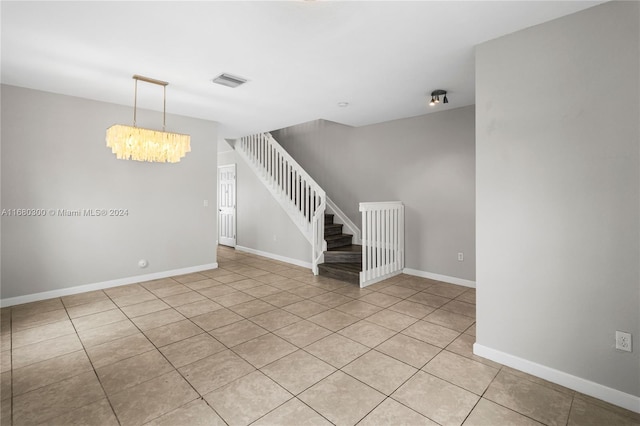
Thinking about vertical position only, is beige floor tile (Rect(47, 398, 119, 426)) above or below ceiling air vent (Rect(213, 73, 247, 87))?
below

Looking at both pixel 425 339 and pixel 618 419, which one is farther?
pixel 425 339

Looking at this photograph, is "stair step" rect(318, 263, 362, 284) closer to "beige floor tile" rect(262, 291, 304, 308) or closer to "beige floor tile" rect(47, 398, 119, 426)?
"beige floor tile" rect(262, 291, 304, 308)

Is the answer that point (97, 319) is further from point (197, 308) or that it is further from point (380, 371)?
point (380, 371)

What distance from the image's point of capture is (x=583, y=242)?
2.11m

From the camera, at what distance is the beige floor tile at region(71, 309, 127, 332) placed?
10.3 feet

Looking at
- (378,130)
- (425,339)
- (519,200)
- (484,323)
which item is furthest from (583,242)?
(378,130)

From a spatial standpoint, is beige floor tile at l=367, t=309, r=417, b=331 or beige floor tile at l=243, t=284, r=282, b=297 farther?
beige floor tile at l=243, t=284, r=282, b=297

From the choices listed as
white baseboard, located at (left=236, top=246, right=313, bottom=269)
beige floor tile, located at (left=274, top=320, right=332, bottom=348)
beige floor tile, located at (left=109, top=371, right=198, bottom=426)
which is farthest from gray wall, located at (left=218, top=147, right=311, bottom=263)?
beige floor tile, located at (left=109, top=371, right=198, bottom=426)

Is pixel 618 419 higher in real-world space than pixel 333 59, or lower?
lower

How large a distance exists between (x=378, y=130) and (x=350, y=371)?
430 cm

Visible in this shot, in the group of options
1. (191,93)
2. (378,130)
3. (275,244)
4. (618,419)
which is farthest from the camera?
(275,244)

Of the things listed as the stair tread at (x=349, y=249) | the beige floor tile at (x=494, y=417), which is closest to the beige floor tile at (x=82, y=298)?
the stair tread at (x=349, y=249)

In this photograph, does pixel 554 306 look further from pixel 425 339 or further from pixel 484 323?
pixel 425 339

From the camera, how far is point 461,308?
3.65 meters
